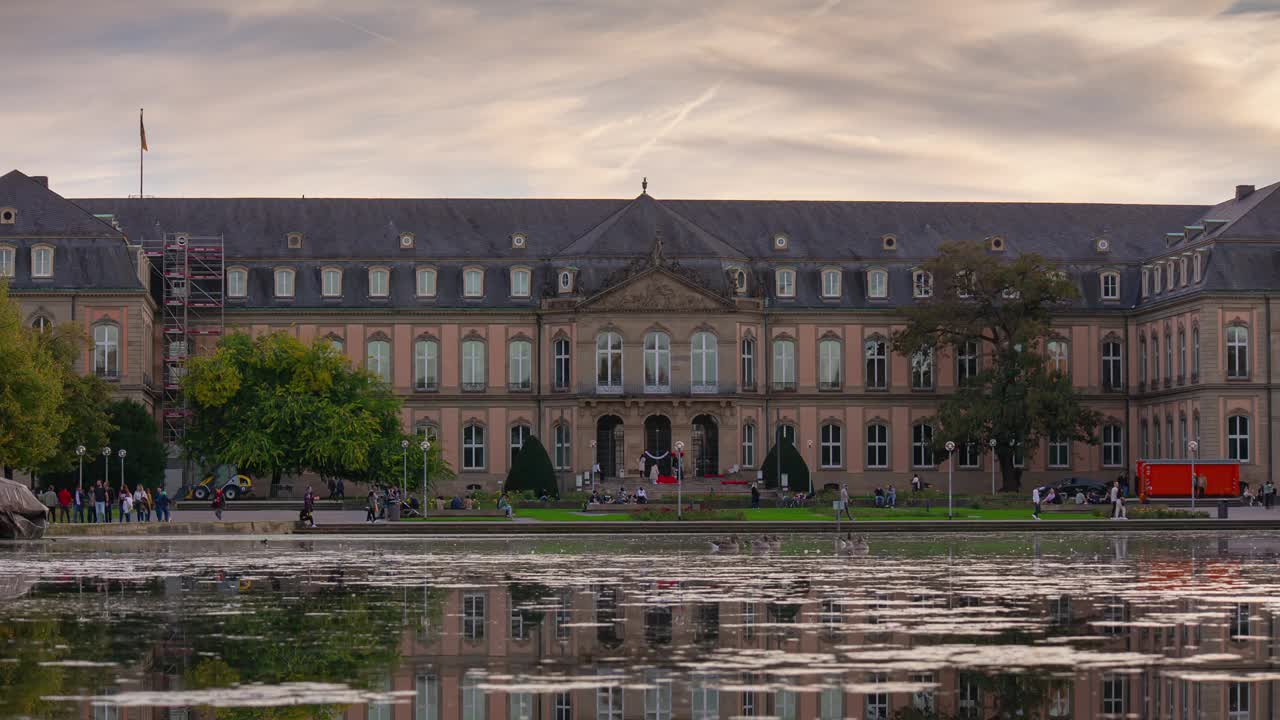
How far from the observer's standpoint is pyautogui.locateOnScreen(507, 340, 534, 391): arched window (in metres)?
110

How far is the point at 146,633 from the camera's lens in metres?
29.4

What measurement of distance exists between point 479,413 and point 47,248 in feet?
79.8

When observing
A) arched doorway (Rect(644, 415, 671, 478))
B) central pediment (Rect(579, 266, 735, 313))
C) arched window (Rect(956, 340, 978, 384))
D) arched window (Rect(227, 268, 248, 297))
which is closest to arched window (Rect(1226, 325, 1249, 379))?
arched window (Rect(956, 340, 978, 384))

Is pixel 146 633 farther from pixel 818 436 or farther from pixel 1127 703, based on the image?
pixel 818 436

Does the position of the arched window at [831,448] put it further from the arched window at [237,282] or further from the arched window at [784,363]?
the arched window at [237,282]

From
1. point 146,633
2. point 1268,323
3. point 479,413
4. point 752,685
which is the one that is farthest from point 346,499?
point 752,685

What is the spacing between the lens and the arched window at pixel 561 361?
108 meters

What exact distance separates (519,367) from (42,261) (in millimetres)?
25697

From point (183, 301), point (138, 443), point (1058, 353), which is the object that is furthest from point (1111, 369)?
point (138, 443)

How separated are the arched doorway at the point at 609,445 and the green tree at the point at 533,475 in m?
13.8

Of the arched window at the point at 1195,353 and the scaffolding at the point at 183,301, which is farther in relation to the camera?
the scaffolding at the point at 183,301

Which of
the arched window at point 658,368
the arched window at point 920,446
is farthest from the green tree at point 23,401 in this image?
the arched window at point 920,446

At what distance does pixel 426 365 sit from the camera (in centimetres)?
11000

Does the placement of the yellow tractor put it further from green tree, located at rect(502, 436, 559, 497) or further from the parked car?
the parked car
